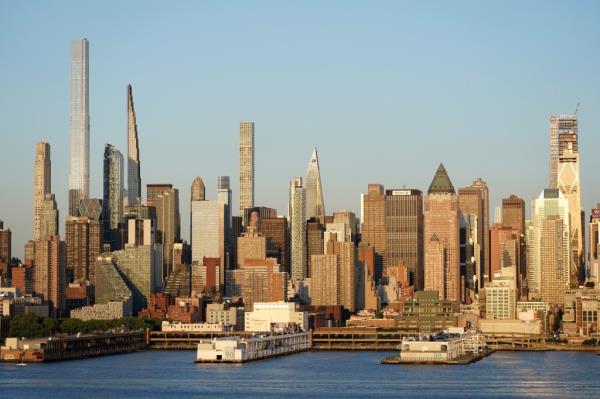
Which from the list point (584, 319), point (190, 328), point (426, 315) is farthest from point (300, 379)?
point (584, 319)

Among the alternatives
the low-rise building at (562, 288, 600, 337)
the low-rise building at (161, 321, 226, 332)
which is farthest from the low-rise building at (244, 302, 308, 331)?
the low-rise building at (562, 288, 600, 337)

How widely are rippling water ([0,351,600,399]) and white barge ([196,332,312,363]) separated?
165 centimetres

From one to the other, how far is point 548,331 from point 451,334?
53.4 m

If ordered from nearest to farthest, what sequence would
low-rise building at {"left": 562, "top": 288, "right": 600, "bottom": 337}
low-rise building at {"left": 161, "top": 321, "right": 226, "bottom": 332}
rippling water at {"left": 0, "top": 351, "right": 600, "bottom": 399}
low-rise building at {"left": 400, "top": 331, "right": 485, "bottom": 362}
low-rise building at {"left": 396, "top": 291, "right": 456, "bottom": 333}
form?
1. rippling water at {"left": 0, "top": 351, "right": 600, "bottom": 399}
2. low-rise building at {"left": 400, "top": 331, "right": 485, "bottom": 362}
3. low-rise building at {"left": 161, "top": 321, "right": 226, "bottom": 332}
4. low-rise building at {"left": 396, "top": 291, "right": 456, "bottom": 333}
5. low-rise building at {"left": 562, "top": 288, "right": 600, "bottom": 337}

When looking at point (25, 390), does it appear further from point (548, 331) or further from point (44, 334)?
point (548, 331)

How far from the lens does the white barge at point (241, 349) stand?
126 meters

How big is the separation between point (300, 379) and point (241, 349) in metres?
25.6

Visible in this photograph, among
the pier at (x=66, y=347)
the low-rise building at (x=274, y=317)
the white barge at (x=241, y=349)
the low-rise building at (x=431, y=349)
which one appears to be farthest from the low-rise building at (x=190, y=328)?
the low-rise building at (x=431, y=349)

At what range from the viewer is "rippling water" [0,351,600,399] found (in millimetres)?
91312

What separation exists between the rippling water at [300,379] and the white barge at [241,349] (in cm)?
165

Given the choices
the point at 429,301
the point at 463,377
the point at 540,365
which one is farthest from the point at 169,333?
the point at 463,377

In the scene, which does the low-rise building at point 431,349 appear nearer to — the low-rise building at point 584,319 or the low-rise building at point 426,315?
the low-rise building at point 426,315

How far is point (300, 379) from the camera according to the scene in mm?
103250

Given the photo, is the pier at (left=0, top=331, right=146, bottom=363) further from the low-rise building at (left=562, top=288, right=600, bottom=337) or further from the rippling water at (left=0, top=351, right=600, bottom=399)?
the low-rise building at (left=562, top=288, right=600, bottom=337)
